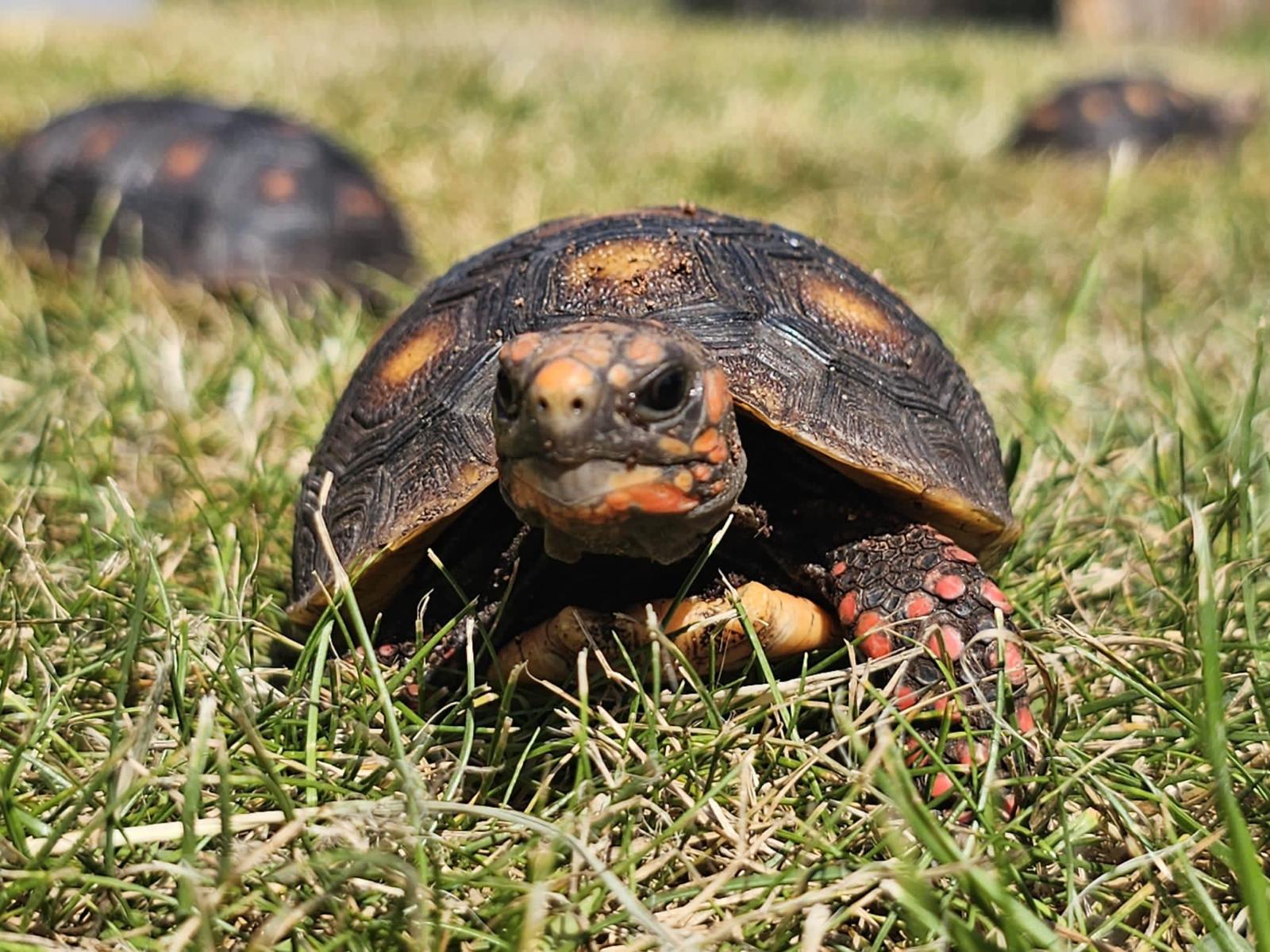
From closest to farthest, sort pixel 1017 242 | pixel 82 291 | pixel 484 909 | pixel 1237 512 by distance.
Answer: pixel 484 909
pixel 1237 512
pixel 82 291
pixel 1017 242

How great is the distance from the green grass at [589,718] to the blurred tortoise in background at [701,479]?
106mm

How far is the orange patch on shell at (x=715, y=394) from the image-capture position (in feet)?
5.00

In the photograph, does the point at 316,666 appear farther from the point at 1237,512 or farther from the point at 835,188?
the point at 835,188

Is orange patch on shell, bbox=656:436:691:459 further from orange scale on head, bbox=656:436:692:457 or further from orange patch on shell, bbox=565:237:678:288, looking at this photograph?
orange patch on shell, bbox=565:237:678:288

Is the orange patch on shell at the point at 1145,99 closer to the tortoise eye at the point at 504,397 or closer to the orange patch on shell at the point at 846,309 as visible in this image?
the orange patch on shell at the point at 846,309

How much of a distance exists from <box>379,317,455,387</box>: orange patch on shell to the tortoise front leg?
473 mm

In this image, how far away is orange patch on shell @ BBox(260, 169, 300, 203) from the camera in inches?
176

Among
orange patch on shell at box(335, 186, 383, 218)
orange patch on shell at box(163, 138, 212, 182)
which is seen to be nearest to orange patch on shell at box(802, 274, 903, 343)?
orange patch on shell at box(335, 186, 383, 218)

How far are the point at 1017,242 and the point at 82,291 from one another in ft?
11.0

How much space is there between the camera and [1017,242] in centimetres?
466

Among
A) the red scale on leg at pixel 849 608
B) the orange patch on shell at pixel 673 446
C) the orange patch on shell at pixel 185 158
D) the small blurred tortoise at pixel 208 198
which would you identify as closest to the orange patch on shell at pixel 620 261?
the orange patch on shell at pixel 673 446

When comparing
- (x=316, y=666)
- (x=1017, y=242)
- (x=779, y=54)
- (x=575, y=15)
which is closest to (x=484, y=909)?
(x=316, y=666)

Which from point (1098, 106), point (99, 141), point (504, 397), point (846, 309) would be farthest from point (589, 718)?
point (1098, 106)

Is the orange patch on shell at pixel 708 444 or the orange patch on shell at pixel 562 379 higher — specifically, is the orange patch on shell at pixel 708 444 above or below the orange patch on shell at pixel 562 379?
below
